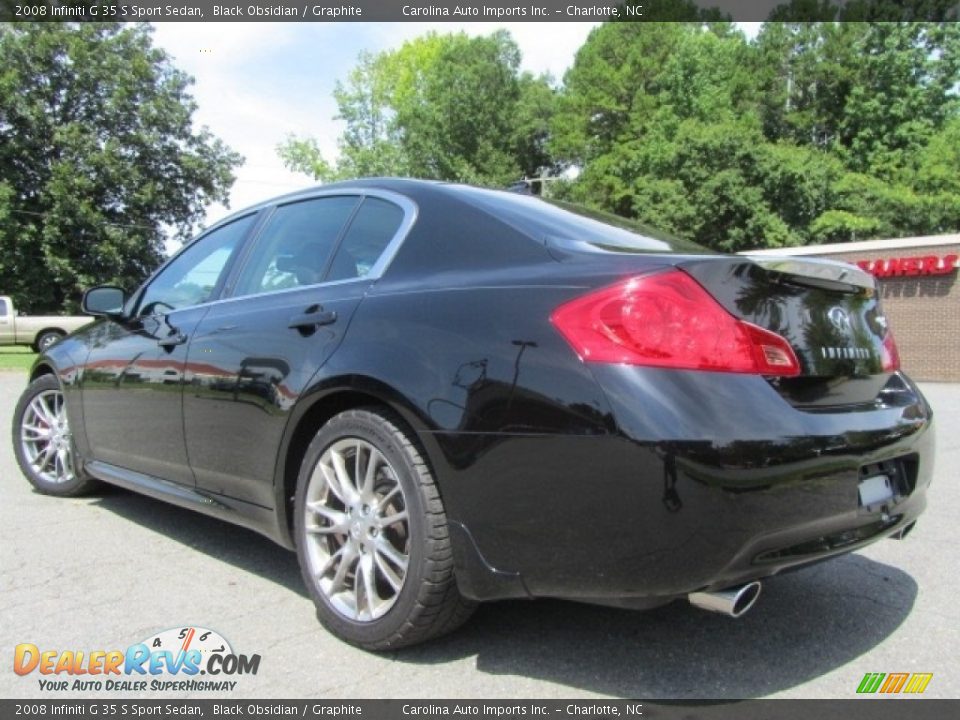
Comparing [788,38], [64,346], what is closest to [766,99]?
[788,38]

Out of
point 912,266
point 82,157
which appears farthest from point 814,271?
point 82,157

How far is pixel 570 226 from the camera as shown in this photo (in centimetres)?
283

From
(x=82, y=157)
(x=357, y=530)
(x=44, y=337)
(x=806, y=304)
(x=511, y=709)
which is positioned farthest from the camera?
(x=82, y=157)

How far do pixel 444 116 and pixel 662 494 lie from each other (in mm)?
45640

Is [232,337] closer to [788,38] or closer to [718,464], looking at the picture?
[718,464]

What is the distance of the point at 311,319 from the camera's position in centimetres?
288

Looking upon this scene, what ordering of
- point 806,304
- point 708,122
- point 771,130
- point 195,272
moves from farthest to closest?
point 771,130 < point 708,122 < point 195,272 < point 806,304

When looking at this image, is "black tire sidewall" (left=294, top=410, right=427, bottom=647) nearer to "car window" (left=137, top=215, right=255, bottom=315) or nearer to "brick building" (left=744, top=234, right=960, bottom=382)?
"car window" (left=137, top=215, right=255, bottom=315)

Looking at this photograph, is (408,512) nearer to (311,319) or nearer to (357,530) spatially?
(357,530)

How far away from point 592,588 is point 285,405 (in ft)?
4.38

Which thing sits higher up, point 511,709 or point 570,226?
point 570,226

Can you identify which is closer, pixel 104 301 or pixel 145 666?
pixel 145 666

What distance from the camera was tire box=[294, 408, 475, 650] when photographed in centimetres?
240

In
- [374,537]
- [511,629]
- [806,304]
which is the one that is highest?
[806,304]
